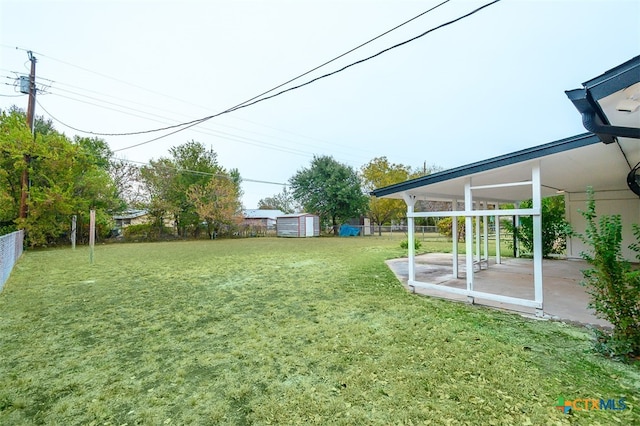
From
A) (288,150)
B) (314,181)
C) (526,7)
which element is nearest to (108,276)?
(526,7)

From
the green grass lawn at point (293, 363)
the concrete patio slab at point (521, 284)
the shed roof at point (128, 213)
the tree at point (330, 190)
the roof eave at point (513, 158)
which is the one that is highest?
the tree at point (330, 190)

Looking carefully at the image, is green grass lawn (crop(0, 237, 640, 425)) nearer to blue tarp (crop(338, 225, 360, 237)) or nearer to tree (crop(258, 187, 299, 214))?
blue tarp (crop(338, 225, 360, 237))

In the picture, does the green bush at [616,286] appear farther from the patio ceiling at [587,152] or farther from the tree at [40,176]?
the tree at [40,176]

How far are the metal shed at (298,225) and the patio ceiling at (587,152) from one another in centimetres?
1678

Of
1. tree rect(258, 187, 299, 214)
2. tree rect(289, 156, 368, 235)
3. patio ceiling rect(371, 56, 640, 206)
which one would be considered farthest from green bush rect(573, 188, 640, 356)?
tree rect(258, 187, 299, 214)

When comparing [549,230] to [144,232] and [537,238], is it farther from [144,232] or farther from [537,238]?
[144,232]

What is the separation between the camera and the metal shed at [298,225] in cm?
2300

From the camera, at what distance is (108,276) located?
716 centimetres

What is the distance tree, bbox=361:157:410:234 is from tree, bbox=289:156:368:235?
8.00 ft

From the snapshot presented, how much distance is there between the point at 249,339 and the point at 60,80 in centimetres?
1409

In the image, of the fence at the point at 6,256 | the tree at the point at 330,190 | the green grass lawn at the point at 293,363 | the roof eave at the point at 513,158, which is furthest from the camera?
the tree at the point at 330,190

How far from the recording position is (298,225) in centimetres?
2302

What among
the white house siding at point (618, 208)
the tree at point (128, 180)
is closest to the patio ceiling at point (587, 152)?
the white house siding at point (618, 208)

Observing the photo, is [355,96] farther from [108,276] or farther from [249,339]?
[249,339]
